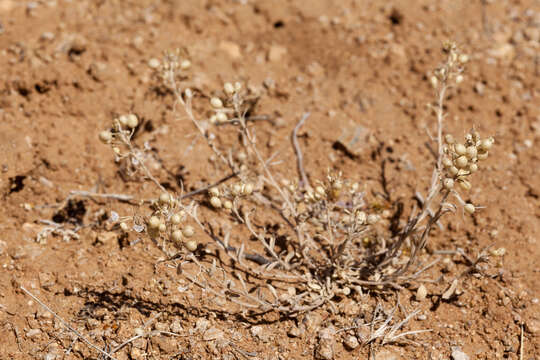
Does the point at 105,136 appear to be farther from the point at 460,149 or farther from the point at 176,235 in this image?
the point at 460,149

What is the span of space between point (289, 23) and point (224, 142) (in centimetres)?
144

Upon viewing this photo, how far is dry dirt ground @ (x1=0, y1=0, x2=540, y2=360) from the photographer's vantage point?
2.58m

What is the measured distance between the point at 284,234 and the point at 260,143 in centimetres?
80

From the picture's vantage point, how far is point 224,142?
3445 mm

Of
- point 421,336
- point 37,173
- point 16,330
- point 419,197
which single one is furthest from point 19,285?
point 419,197

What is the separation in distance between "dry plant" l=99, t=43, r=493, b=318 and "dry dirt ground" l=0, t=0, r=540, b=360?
0.40 ft

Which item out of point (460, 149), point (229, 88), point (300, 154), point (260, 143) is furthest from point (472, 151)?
point (260, 143)

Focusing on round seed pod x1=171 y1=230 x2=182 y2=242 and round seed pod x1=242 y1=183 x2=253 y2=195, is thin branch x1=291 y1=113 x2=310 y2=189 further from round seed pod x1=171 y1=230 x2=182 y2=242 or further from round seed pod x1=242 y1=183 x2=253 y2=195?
round seed pod x1=171 y1=230 x2=182 y2=242

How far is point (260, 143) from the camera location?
11.4 feet

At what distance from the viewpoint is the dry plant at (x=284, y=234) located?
2.32m

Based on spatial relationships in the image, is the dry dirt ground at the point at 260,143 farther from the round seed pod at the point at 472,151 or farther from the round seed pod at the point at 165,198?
the round seed pod at the point at 165,198

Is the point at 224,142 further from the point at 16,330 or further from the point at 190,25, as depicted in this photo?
the point at 16,330

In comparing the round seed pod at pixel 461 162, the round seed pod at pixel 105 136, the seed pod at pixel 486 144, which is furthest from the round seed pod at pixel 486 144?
the round seed pod at pixel 105 136

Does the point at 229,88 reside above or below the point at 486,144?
below
